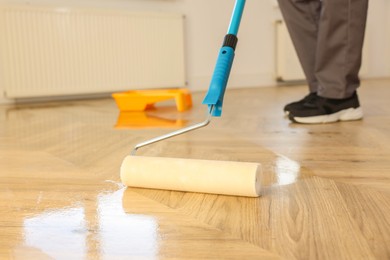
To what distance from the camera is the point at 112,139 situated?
1.42 metres

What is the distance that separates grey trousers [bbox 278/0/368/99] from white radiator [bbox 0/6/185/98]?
1.70m

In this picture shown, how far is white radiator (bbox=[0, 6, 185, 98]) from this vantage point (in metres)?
2.79

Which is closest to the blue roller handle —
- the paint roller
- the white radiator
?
the paint roller

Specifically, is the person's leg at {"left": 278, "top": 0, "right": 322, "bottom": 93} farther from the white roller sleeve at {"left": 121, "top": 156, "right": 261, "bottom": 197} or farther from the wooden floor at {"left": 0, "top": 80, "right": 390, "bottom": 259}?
the white roller sleeve at {"left": 121, "top": 156, "right": 261, "bottom": 197}

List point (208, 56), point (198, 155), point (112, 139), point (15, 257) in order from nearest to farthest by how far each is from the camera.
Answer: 1. point (15, 257)
2. point (198, 155)
3. point (112, 139)
4. point (208, 56)

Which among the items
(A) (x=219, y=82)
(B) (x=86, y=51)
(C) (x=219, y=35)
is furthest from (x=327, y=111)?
(C) (x=219, y=35)

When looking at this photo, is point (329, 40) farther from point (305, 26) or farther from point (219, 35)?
point (219, 35)

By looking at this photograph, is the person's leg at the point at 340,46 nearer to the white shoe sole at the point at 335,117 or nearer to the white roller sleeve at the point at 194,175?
the white shoe sole at the point at 335,117

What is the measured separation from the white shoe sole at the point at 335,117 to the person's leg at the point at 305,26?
7.8 inches

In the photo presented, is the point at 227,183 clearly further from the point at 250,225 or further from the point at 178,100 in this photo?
the point at 178,100

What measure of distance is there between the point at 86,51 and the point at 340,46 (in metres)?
1.99

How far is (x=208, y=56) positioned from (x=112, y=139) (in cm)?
235

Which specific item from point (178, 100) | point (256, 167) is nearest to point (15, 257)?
point (256, 167)

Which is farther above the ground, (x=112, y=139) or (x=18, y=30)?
(x=18, y=30)
